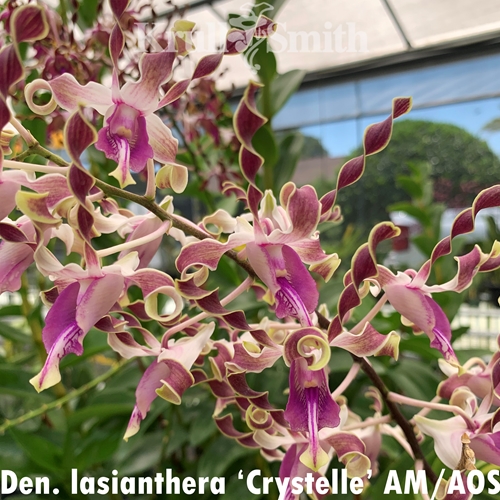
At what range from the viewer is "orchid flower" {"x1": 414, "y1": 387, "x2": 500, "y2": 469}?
0.28m

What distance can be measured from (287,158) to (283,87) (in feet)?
0.35

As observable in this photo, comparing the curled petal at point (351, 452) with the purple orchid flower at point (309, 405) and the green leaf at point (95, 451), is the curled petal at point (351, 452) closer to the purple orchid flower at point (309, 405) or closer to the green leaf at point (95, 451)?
the purple orchid flower at point (309, 405)

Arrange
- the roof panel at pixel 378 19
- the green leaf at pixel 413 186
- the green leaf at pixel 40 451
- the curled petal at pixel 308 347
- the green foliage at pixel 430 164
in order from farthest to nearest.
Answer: the green foliage at pixel 430 164 < the roof panel at pixel 378 19 < the green leaf at pixel 413 186 < the green leaf at pixel 40 451 < the curled petal at pixel 308 347

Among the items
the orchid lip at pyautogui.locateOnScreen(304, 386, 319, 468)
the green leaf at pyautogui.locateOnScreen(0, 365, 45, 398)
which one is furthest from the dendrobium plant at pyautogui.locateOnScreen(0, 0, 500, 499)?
the green leaf at pyautogui.locateOnScreen(0, 365, 45, 398)

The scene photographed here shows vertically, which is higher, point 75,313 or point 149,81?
point 149,81

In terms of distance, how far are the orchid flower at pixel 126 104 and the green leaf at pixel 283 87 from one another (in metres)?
0.45

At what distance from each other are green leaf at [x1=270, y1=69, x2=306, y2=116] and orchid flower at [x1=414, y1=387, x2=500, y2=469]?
487 mm

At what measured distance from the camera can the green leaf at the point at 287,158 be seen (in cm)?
70

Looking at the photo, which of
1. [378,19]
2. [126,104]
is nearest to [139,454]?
[126,104]

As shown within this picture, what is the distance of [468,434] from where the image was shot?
11.3 inches

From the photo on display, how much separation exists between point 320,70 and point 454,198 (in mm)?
1343

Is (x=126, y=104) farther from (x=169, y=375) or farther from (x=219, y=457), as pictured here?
(x=219, y=457)

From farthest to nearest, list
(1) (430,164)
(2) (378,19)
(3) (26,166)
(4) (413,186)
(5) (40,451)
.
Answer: (1) (430,164) → (2) (378,19) → (4) (413,186) → (5) (40,451) → (3) (26,166)

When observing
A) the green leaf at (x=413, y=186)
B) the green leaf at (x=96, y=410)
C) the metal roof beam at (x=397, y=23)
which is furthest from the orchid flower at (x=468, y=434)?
the metal roof beam at (x=397, y=23)
